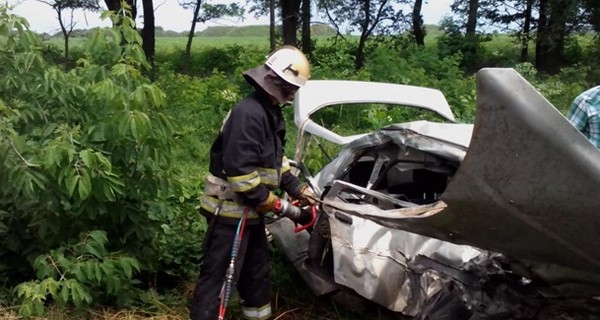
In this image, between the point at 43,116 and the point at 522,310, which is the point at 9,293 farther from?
the point at 522,310

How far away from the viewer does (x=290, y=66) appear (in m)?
3.78

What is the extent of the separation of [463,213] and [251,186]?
1.61 meters

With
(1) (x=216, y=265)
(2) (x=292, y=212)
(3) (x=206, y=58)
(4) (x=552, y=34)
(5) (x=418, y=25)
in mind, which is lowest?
(3) (x=206, y=58)

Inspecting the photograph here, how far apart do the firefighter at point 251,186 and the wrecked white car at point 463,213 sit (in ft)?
1.01

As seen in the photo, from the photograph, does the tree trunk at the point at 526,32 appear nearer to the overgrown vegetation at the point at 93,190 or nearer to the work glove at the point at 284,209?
the overgrown vegetation at the point at 93,190

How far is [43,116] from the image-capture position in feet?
14.8

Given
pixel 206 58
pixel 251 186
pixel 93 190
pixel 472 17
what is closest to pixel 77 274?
pixel 93 190

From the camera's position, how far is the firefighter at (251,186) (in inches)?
147

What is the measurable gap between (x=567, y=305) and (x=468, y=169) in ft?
3.18

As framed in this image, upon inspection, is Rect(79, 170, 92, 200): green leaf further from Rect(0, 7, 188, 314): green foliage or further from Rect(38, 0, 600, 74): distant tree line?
Rect(38, 0, 600, 74): distant tree line

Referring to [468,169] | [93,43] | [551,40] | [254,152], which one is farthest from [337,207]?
[551,40]

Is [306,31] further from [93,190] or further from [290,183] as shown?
[93,190]

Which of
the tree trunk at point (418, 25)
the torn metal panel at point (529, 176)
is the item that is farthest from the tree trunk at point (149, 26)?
the torn metal panel at point (529, 176)

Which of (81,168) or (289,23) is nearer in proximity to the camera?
(81,168)
